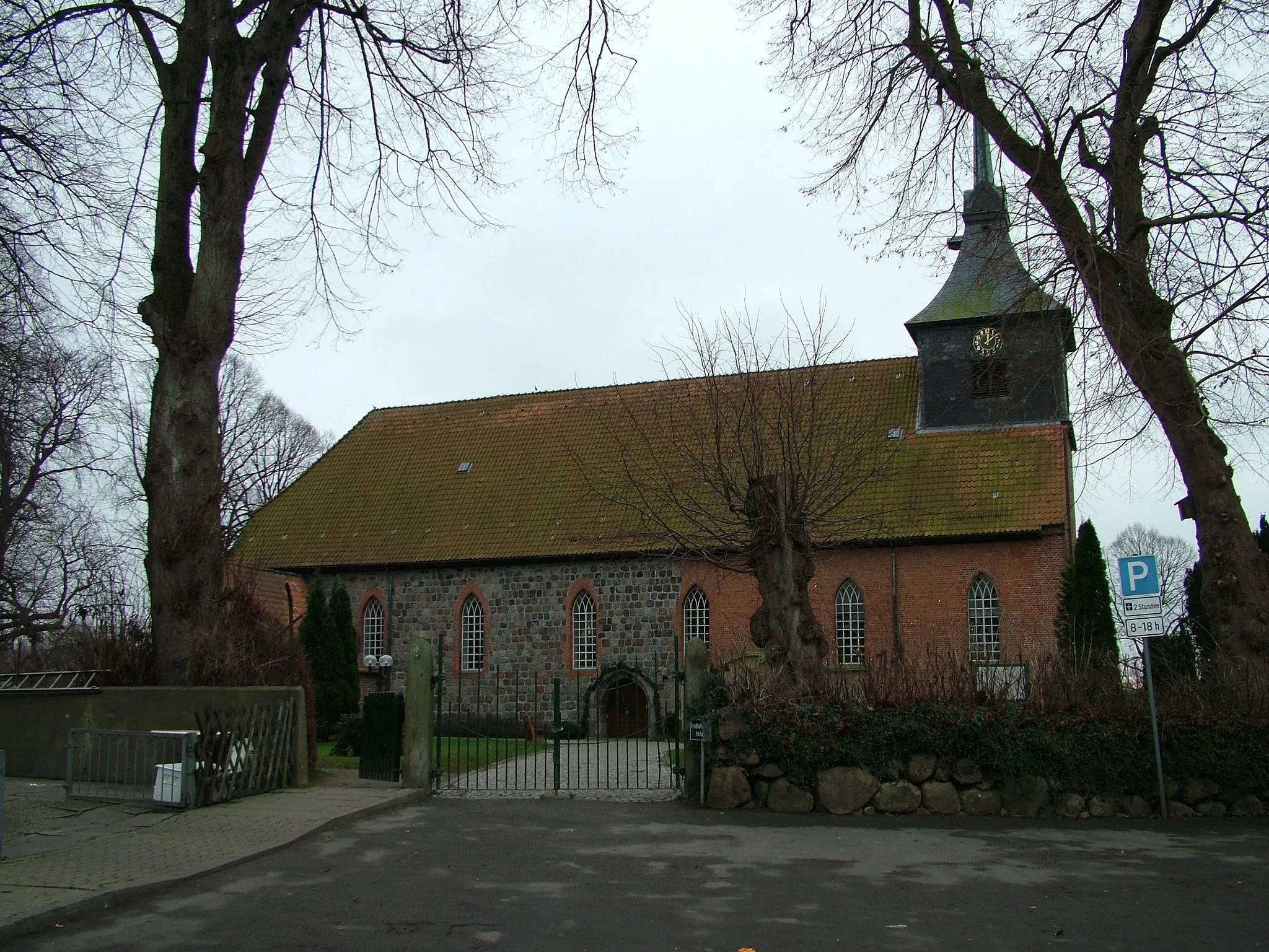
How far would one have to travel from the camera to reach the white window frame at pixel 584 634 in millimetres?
26938

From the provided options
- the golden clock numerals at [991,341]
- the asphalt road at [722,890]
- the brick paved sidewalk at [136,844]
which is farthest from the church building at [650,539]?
the brick paved sidewalk at [136,844]

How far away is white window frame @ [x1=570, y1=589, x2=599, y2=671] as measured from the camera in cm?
2694

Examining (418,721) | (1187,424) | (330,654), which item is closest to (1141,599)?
(1187,424)

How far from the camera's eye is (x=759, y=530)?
15.0 m

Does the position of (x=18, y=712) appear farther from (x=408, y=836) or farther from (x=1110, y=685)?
(x=1110, y=685)

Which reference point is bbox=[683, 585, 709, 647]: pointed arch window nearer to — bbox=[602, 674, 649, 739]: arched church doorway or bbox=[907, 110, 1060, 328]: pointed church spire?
bbox=[602, 674, 649, 739]: arched church doorway

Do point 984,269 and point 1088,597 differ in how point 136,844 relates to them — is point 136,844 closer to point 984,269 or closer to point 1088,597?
point 984,269

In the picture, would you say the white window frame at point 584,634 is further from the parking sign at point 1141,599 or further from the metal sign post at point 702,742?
the parking sign at point 1141,599

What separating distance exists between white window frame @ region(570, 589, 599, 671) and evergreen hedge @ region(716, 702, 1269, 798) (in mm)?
15308

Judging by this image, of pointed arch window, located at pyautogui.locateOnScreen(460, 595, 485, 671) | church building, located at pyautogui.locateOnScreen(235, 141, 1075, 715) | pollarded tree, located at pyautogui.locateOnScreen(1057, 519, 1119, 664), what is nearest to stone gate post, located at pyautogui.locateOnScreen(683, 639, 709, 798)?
church building, located at pyautogui.locateOnScreen(235, 141, 1075, 715)

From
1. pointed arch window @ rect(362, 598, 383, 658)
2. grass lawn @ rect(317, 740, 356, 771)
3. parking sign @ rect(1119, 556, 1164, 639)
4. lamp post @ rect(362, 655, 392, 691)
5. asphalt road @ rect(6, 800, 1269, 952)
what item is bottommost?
asphalt road @ rect(6, 800, 1269, 952)

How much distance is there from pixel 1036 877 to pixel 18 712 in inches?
449

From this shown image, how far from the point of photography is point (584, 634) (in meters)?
27.2

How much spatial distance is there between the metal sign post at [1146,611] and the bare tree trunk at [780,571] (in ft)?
14.0
